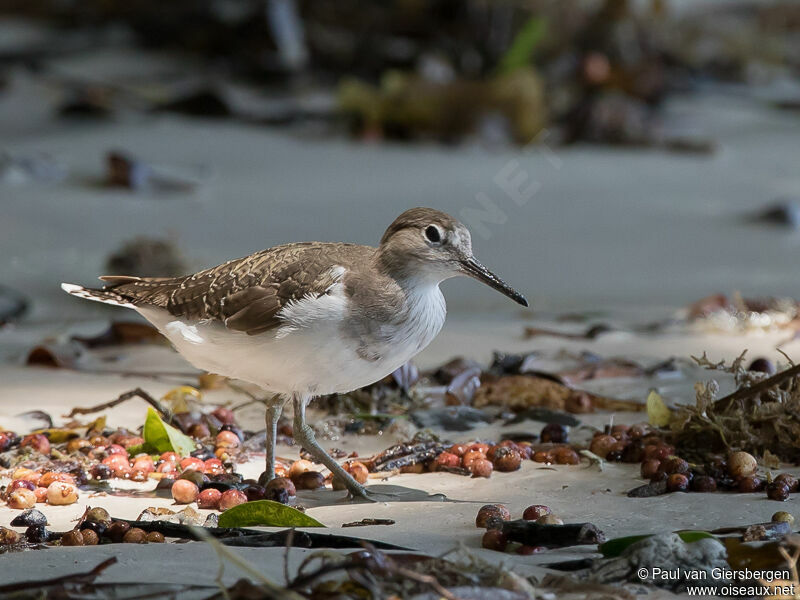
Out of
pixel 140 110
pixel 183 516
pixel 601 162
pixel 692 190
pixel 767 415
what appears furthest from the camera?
pixel 140 110

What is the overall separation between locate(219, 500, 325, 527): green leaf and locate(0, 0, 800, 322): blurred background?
9.01ft

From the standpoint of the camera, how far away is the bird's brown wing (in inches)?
125

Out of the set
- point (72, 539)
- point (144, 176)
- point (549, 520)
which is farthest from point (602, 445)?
point (144, 176)

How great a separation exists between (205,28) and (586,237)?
4.59 m

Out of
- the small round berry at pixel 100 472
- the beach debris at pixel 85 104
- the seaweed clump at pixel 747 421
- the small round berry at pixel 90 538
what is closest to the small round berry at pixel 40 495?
the small round berry at pixel 100 472

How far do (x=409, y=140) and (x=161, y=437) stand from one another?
4.68 meters

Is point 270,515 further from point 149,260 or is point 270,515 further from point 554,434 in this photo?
point 149,260

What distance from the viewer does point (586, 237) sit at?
6.33m

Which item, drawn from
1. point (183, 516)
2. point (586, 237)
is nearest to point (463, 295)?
point (586, 237)

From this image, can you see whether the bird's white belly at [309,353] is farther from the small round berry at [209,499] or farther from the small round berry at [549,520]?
the small round berry at [549,520]

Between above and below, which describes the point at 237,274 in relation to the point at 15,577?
above

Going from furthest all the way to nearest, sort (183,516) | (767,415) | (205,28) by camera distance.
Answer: (205,28)
(767,415)
(183,516)

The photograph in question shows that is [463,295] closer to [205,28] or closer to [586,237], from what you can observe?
[586,237]

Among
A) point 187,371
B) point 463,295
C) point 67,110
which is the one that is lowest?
point 187,371
